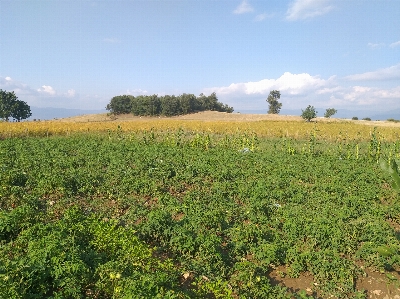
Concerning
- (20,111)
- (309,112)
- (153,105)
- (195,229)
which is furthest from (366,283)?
(20,111)

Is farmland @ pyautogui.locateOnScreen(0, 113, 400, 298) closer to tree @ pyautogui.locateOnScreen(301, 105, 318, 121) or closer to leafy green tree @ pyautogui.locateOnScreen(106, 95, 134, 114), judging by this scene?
tree @ pyautogui.locateOnScreen(301, 105, 318, 121)

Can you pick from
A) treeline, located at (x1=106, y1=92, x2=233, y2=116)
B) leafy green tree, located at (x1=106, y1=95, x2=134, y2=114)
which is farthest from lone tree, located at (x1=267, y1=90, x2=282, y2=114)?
leafy green tree, located at (x1=106, y1=95, x2=134, y2=114)

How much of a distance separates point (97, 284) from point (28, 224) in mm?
2676

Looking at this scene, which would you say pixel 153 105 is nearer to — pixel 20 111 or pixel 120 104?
pixel 120 104

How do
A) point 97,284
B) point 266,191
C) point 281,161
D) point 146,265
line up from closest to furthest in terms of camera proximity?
point 97,284, point 146,265, point 266,191, point 281,161

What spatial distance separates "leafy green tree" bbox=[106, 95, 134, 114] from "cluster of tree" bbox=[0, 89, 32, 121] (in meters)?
16.5

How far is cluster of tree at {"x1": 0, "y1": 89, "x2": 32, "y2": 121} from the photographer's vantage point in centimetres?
5522

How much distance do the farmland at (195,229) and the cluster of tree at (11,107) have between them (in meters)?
50.7

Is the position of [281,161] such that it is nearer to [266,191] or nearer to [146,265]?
[266,191]

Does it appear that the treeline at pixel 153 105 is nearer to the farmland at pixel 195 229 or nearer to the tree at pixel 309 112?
the tree at pixel 309 112

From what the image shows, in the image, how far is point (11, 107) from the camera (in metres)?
56.2

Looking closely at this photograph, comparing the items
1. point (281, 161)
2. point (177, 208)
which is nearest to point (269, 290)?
point (177, 208)

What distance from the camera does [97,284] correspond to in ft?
13.4

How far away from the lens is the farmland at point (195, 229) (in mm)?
4266
